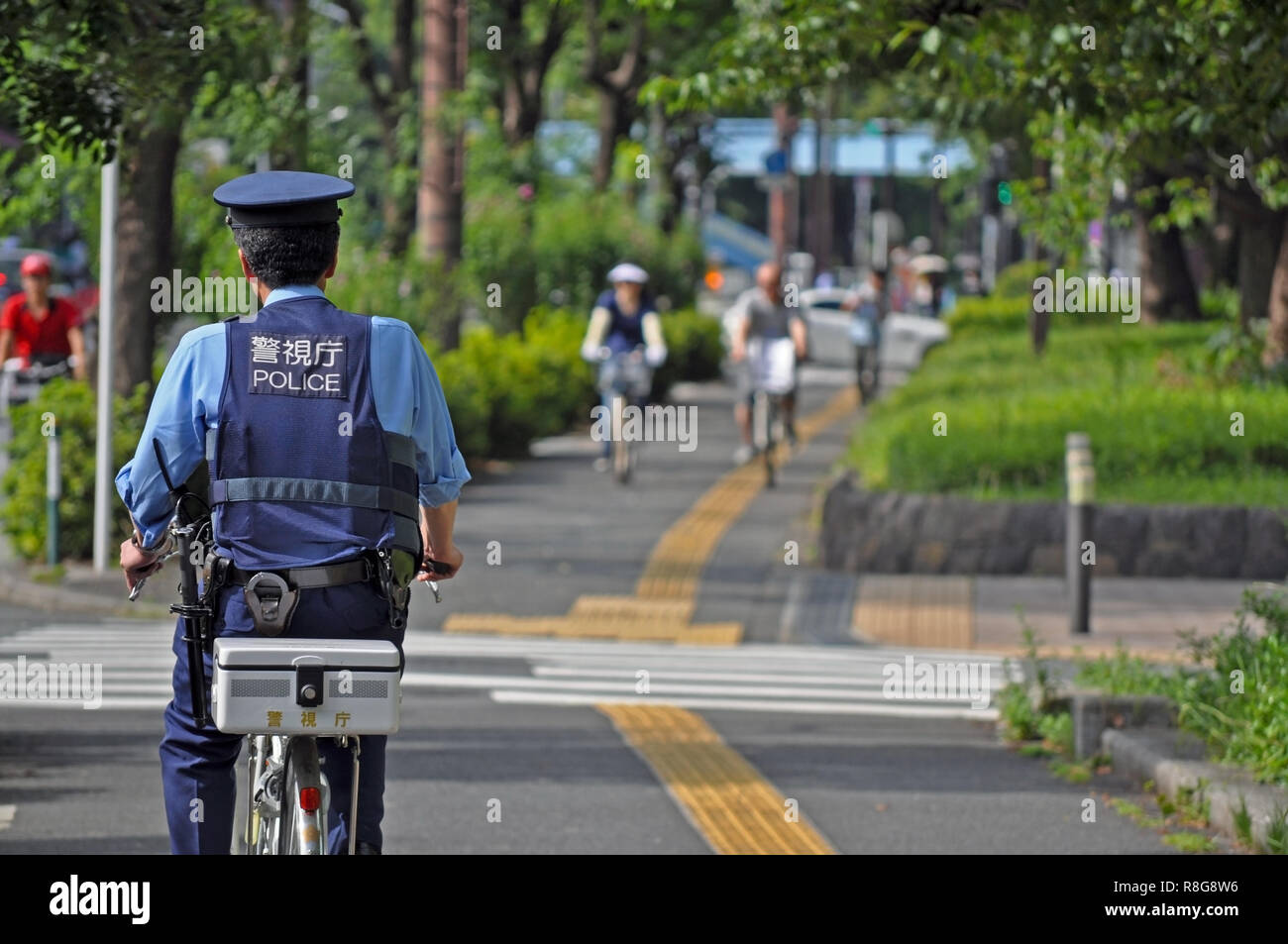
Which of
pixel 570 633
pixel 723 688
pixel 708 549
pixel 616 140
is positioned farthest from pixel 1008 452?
pixel 616 140


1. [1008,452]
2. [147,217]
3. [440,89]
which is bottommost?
[1008,452]

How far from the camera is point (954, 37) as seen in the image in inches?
347

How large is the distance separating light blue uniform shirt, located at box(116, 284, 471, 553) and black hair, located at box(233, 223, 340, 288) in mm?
28

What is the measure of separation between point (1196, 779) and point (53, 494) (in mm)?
8416

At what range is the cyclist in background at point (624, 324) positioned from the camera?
60.7 feet

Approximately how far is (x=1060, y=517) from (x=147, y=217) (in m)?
6.11

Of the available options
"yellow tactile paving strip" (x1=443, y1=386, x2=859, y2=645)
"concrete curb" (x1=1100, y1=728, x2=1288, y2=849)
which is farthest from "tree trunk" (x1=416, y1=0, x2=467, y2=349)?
"concrete curb" (x1=1100, y1=728, x2=1288, y2=849)

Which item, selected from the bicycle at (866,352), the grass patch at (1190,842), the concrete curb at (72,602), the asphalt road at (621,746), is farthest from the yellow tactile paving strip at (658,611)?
the bicycle at (866,352)

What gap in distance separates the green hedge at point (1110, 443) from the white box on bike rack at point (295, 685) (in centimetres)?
1095

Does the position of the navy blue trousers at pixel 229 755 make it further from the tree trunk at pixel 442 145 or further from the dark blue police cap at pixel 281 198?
the tree trunk at pixel 442 145

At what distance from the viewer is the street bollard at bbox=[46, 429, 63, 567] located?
13.9 metres
